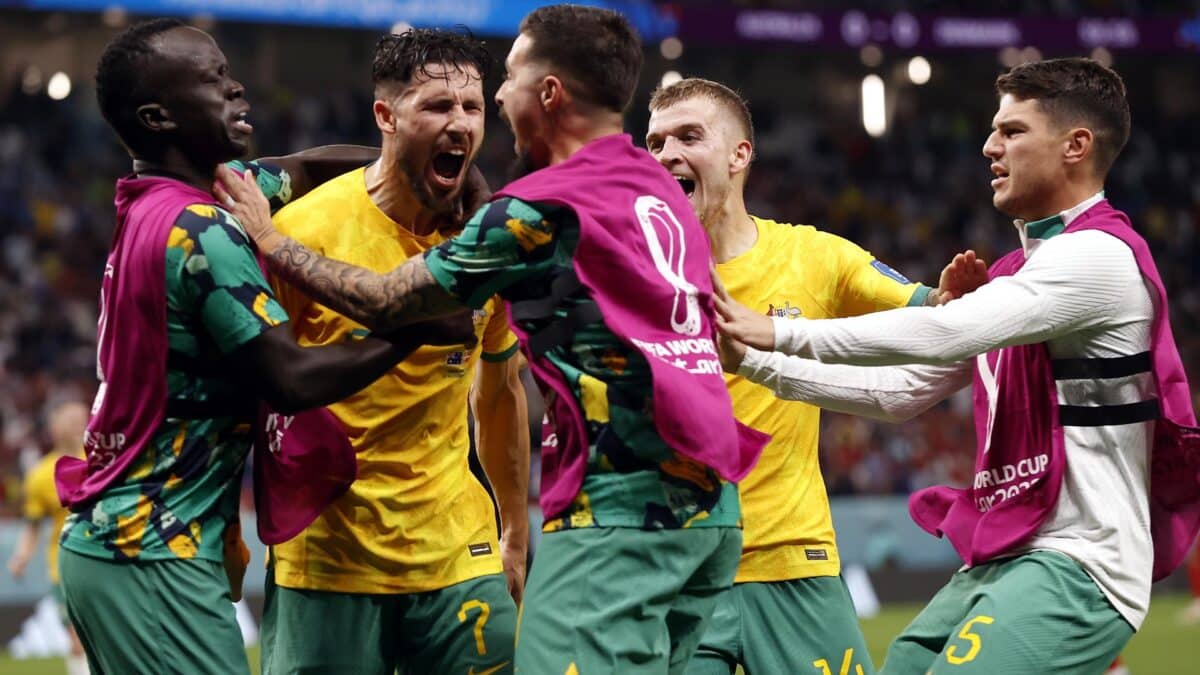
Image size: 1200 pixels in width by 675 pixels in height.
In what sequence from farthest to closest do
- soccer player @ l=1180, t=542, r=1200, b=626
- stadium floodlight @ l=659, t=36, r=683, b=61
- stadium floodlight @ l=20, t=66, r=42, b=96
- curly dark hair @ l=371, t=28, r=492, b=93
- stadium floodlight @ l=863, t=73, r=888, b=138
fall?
stadium floodlight @ l=863, t=73, r=888, b=138, stadium floodlight @ l=659, t=36, r=683, b=61, stadium floodlight @ l=20, t=66, r=42, b=96, soccer player @ l=1180, t=542, r=1200, b=626, curly dark hair @ l=371, t=28, r=492, b=93

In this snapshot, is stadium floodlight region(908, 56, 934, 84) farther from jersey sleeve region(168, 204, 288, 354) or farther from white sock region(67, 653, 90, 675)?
jersey sleeve region(168, 204, 288, 354)

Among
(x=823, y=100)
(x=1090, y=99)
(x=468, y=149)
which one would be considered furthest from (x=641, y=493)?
(x=823, y=100)

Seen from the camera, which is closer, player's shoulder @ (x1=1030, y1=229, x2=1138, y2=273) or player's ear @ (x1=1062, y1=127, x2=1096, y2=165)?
player's shoulder @ (x1=1030, y1=229, x2=1138, y2=273)

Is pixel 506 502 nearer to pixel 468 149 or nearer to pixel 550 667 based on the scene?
pixel 468 149

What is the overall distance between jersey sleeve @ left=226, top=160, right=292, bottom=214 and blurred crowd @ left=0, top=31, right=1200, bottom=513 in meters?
11.9

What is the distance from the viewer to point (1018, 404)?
15.0 ft

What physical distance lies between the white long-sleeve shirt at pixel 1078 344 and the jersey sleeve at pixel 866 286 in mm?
1065

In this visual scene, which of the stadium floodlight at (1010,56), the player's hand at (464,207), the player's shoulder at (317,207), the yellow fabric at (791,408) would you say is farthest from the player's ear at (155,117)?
the stadium floodlight at (1010,56)

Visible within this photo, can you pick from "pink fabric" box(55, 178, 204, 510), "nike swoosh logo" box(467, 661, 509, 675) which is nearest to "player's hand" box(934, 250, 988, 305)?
"nike swoosh logo" box(467, 661, 509, 675)

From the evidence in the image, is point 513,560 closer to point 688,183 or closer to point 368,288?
point 688,183

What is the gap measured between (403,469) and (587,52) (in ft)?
4.78

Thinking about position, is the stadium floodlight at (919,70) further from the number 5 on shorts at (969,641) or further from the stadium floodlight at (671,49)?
the number 5 on shorts at (969,641)

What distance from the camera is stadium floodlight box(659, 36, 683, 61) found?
2563 centimetres

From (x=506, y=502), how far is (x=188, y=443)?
5.06 ft
